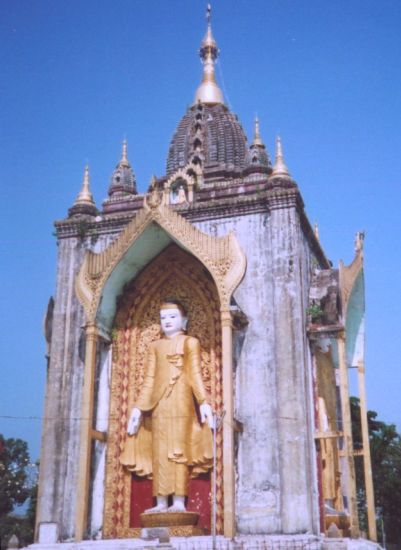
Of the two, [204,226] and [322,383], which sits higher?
[204,226]

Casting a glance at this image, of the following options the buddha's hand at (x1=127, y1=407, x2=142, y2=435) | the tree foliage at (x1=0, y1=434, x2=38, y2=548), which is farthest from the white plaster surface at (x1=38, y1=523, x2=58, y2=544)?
the tree foliage at (x1=0, y1=434, x2=38, y2=548)

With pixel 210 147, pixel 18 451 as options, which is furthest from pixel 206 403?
pixel 18 451

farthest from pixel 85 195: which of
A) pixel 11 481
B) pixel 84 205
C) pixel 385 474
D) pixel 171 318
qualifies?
pixel 11 481

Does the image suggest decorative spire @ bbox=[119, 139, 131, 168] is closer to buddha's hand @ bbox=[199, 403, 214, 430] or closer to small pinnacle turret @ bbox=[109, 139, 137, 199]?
Result: small pinnacle turret @ bbox=[109, 139, 137, 199]

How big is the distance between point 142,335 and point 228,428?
3430mm

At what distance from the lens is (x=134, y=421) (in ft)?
45.7

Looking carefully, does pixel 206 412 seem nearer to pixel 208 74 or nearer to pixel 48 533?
pixel 48 533

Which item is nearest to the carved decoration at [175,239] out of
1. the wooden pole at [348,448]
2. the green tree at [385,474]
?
the wooden pole at [348,448]

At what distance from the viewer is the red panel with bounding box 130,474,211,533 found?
13.4m

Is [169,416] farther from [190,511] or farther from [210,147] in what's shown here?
[210,147]

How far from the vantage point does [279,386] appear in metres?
13.1

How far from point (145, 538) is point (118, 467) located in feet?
6.30

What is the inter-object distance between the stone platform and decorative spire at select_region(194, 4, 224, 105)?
45.6 feet

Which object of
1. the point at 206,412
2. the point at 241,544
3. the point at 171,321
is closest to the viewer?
the point at 241,544
